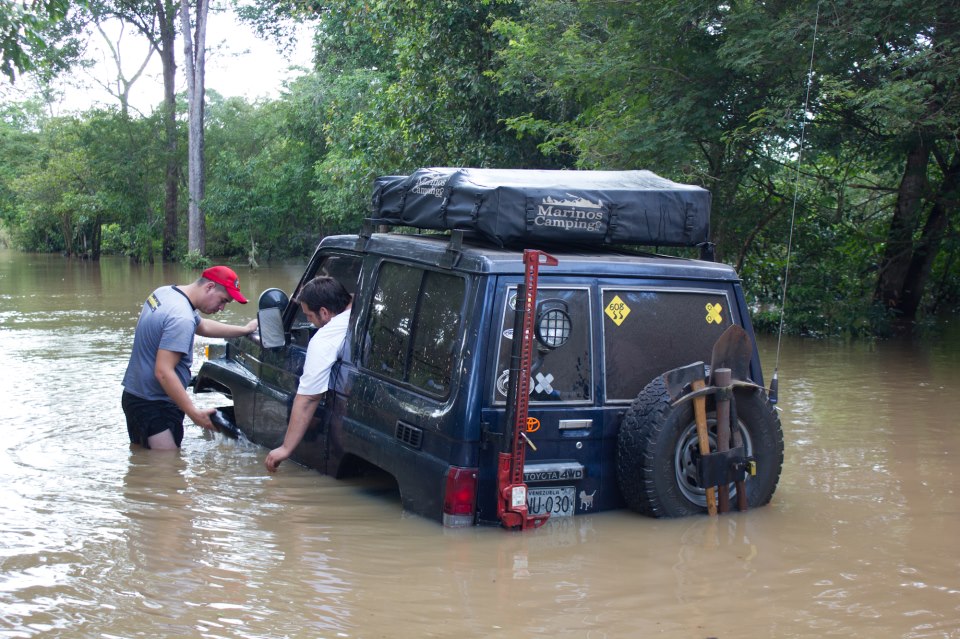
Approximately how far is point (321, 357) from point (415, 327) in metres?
0.80

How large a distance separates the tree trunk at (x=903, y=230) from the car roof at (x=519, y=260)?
962cm

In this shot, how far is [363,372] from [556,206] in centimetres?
141

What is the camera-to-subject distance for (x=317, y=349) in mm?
5840

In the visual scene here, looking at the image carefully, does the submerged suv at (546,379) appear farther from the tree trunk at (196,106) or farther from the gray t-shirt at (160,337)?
the tree trunk at (196,106)

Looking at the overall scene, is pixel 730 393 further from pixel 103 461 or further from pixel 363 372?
pixel 103 461

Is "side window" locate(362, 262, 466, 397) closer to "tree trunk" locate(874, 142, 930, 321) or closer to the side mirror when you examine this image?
the side mirror

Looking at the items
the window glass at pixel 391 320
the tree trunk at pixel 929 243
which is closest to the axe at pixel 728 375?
the window glass at pixel 391 320

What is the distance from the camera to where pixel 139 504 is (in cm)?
600

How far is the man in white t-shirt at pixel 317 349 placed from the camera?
5.78m

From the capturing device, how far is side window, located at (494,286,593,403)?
4.79 meters

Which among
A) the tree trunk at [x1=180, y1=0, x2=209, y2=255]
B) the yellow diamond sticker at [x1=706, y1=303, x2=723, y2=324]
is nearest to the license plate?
the yellow diamond sticker at [x1=706, y1=303, x2=723, y2=324]

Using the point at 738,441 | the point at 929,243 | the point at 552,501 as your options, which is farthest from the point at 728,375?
the point at 929,243

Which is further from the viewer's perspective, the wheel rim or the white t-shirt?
the white t-shirt

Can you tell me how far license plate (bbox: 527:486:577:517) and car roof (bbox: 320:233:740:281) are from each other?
106 centimetres
